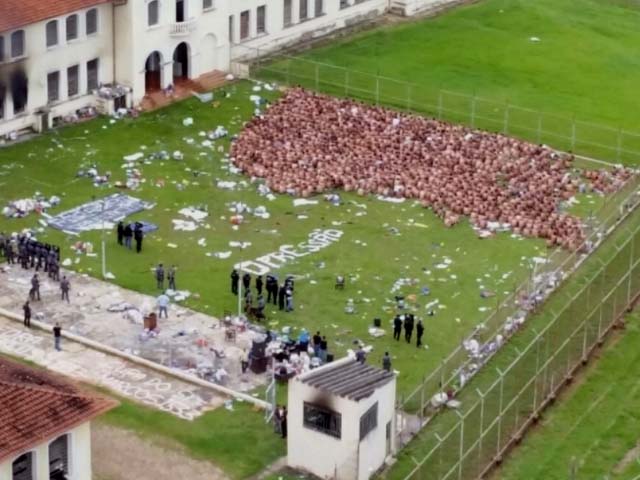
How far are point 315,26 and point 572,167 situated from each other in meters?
21.5

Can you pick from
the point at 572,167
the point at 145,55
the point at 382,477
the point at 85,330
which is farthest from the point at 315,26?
the point at 382,477

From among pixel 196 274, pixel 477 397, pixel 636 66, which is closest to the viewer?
pixel 477 397

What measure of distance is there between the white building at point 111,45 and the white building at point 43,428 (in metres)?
30.9

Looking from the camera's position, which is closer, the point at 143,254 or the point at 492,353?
the point at 492,353

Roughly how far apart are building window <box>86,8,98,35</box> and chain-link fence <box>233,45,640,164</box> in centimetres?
906

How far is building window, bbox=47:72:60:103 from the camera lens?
78.6 m

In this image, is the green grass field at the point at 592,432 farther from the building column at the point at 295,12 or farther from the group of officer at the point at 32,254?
the building column at the point at 295,12

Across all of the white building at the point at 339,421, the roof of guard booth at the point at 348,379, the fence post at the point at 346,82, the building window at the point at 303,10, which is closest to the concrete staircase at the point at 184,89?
the fence post at the point at 346,82

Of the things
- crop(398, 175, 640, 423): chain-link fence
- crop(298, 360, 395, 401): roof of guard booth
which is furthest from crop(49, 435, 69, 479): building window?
crop(398, 175, 640, 423): chain-link fence

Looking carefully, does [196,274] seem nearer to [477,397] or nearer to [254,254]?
[254,254]

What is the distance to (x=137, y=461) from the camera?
52.2 meters

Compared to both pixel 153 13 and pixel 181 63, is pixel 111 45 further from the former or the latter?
pixel 181 63

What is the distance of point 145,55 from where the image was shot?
81.6 metres

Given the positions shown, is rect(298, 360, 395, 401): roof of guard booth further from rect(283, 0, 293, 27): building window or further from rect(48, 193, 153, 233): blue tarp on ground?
rect(283, 0, 293, 27): building window
